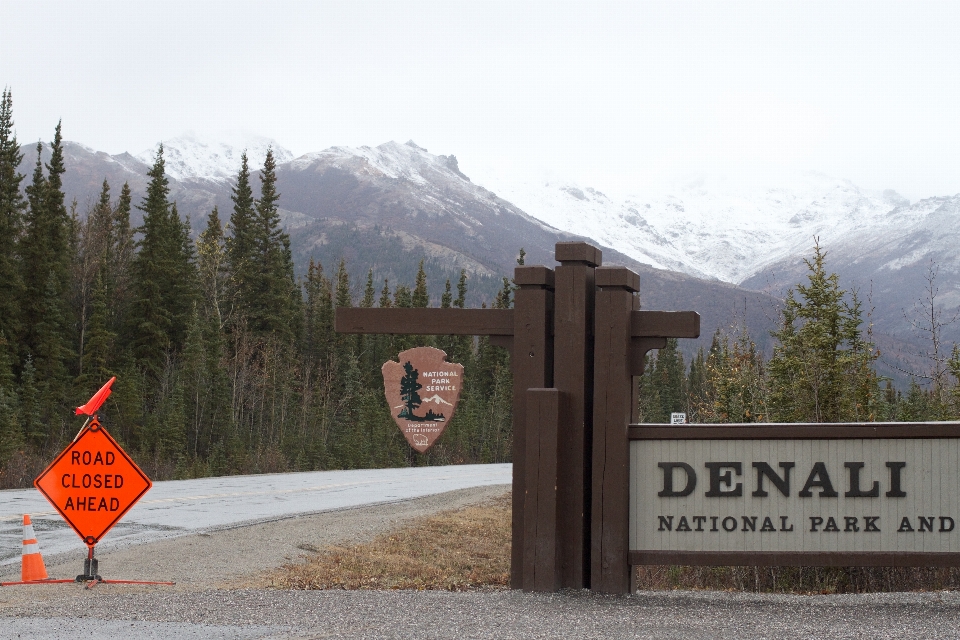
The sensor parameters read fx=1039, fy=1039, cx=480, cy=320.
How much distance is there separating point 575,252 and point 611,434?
1631 mm

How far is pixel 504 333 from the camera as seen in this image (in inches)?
368

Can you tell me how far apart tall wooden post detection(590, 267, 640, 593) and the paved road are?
6.98 metres

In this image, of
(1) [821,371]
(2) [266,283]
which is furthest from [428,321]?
(2) [266,283]

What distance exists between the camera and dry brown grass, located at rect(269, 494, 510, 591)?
420 inches

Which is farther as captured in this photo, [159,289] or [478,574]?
[159,289]

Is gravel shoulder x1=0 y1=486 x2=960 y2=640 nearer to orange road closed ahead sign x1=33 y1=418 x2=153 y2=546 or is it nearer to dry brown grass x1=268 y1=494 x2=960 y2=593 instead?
orange road closed ahead sign x1=33 y1=418 x2=153 y2=546

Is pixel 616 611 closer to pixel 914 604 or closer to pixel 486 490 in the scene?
pixel 914 604

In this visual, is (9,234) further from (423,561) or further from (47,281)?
(423,561)

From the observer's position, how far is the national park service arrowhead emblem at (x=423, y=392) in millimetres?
12070

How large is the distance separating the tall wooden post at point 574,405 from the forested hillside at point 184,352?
21553 millimetres

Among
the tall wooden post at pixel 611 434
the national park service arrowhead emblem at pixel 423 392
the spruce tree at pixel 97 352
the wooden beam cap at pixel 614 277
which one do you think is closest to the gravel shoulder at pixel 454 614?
the tall wooden post at pixel 611 434

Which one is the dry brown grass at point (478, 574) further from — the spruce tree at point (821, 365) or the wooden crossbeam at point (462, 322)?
the spruce tree at point (821, 365)

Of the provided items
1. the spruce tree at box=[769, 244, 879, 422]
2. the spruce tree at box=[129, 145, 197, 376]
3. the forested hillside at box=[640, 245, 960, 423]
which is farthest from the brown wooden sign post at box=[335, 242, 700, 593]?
the spruce tree at box=[129, 145, 197, 376]

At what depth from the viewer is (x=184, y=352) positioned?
48.4 meters
